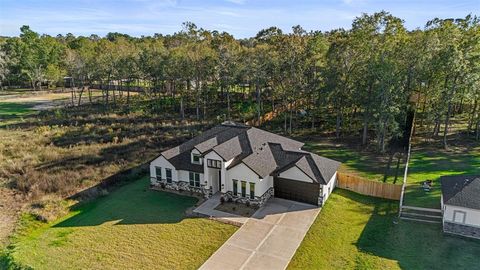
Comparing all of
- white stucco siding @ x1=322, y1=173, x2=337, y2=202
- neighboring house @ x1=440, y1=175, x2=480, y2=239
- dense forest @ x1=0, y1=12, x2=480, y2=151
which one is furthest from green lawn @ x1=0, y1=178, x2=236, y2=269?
dense forest @ x1=0, y1=12, x2=480, y2=151

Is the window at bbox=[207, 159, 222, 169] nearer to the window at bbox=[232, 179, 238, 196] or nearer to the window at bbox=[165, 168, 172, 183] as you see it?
the window at bbox=[232, 179, 238, 196]

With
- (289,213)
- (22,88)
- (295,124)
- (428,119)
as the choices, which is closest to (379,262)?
(289,213)

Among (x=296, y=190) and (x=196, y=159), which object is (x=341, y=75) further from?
(x=196, y=159)

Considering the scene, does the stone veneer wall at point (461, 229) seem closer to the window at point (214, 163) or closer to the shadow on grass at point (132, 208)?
the window at point (214, 163)

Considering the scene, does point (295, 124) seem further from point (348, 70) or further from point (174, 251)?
point (174, 251)

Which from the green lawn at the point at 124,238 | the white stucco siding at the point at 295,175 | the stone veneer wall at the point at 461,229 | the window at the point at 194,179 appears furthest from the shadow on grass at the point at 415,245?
the window at the point at 194,179

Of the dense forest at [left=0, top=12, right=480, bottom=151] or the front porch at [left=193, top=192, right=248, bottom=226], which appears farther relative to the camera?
the dense forest at [left=0, top=12, right=480, bottom=151]

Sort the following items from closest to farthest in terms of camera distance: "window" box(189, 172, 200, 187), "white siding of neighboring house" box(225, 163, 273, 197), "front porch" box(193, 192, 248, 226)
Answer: "front porch" box(193, 192, 248, 226) → "white siding of neighboring house" box(225, 163, 273, 197) → "window" box(189, 172, 200, 187)
